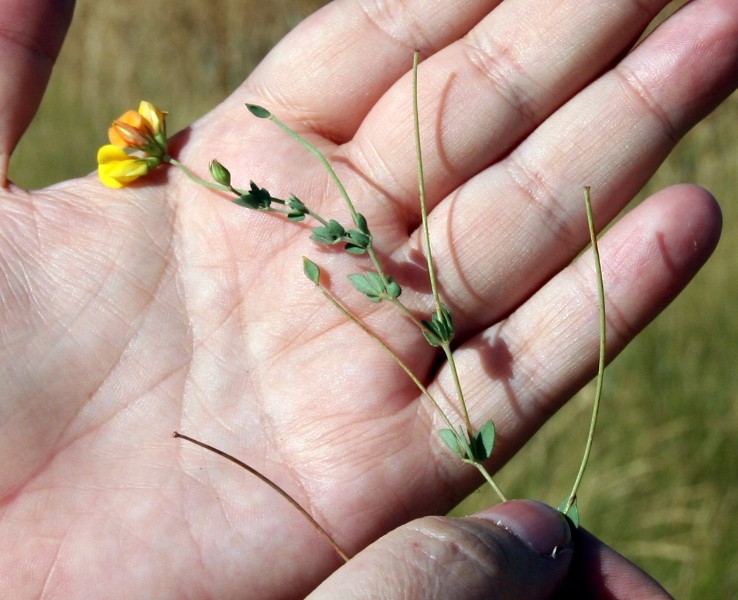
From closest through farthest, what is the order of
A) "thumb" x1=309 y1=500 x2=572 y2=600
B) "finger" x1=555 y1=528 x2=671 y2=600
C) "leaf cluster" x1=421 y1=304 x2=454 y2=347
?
"thumb" x1=309 y1=500 x2=572 y2=600 → "finger" x1=555 y1=528 x2=671 y2=600 → "leaf cluster" x1=421 y1=304 x2=454 y2=347

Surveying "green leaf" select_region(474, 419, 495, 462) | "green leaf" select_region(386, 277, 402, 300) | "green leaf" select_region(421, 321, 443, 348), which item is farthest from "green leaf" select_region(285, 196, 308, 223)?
"green leaf" select_region(474, 419, 495, 462)

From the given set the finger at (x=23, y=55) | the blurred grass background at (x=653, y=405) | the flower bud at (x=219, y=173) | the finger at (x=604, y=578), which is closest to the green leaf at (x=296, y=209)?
the flower bud at (x=219, y=173)

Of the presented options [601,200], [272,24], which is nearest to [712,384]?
[601,200]

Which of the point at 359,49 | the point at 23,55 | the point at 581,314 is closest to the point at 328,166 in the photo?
the point at 359,49

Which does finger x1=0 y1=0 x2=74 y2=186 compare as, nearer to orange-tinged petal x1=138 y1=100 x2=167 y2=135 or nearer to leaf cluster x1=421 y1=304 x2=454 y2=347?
orange-tinged petal x1=138 y1=100 x2=167 y2=135

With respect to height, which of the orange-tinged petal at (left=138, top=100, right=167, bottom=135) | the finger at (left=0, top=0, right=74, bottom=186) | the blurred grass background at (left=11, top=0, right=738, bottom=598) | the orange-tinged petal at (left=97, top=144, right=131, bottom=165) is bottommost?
the blurred grass background at (left=11, top=0, right=738, bottom=598)

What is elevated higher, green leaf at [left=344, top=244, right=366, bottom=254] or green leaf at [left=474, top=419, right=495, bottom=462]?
green leaf at [left=344, top=244, right=366, bottom=254]

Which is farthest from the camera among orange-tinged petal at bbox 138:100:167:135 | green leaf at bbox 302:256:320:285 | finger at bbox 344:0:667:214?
orange-tinged petal at bbox 138:100:167:135

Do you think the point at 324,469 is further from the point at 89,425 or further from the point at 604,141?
the point at 604,141
